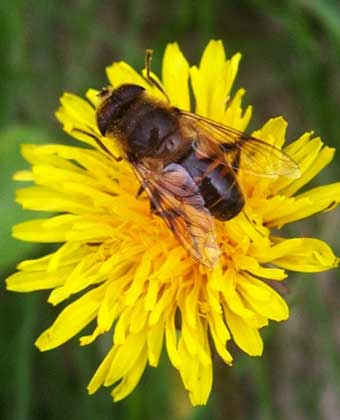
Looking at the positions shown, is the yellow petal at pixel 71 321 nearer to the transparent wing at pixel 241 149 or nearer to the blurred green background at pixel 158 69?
the transparent wing at pixel 241 149

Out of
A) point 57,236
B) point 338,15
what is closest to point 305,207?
point 57,236

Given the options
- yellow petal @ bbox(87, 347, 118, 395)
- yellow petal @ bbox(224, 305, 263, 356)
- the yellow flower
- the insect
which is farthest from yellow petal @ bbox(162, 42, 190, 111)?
yellow petal @ bbox(87, 347, 118, 395)

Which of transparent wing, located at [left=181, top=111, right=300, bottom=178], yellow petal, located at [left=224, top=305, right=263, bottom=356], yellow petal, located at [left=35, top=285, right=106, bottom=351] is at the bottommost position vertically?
yellow petal, located at [left=224, top=305, right=263, bottom=356]

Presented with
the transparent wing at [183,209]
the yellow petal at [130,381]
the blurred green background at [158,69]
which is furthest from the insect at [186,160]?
the blurred green background at [158,69]

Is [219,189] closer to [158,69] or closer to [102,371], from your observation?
[102,371]

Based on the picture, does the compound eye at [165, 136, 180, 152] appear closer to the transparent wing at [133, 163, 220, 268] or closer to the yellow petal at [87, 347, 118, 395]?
the transparent wing at [133, 163, 220, 268]

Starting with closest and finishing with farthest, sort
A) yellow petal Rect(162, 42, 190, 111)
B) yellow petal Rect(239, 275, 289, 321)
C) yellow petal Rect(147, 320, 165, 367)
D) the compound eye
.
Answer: yellow petal Rect(239, 275, 289, 321)
yellow petal Rect(147, 320, 165, 367)
the compound eye
yellow petal Rect(162, 42, 190, 111)

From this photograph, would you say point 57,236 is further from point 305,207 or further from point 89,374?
point 89,374

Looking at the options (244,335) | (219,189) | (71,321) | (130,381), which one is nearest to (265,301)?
(244,335)
